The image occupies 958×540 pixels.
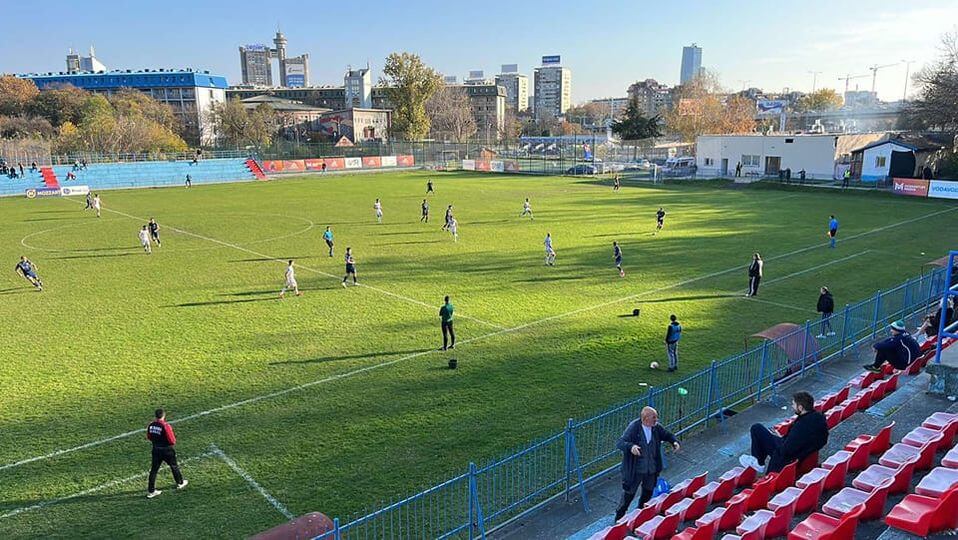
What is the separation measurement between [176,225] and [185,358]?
25.4 m

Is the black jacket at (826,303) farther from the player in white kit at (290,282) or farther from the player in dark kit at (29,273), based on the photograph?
the player in dark kit at (29,273)

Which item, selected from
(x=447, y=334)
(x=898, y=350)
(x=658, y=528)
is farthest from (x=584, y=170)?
(x=658, y=528)

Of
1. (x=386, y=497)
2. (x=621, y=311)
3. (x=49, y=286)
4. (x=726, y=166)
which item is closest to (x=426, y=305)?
(x=621, y=311)

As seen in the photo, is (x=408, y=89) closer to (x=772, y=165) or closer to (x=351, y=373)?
(x=772, y=165)

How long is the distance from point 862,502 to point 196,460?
1050cm

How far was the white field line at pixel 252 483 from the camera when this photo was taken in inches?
391

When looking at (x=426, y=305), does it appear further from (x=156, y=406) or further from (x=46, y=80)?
(x=46, y=80)

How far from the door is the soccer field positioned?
23336 millimetres

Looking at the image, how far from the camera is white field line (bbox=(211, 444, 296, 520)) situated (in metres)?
9.92

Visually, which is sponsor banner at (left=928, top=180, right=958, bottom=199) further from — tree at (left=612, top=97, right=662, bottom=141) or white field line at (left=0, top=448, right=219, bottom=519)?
white field line at (left=0, top=448, right=219, bottom=519)

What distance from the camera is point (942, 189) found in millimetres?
47062

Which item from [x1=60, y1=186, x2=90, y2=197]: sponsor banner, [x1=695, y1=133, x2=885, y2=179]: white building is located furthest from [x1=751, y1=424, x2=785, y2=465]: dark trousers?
[x1=60, y1=186, x2=90, y2=197]: sponsor banner

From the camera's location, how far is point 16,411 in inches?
523

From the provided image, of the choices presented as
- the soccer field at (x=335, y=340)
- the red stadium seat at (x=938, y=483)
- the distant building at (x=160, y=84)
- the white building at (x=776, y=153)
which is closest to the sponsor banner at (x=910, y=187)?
the white building at (x=776, y=153)
